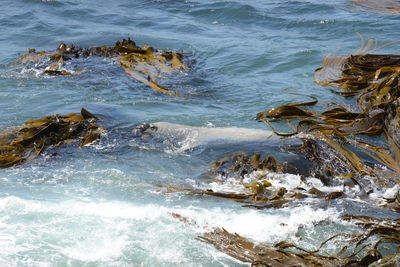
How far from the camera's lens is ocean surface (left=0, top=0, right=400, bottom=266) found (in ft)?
12.3

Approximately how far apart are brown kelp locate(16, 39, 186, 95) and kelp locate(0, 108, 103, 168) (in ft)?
5.48

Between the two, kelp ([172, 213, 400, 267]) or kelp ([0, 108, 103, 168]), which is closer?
kelp ([172, 213, 400, 267])

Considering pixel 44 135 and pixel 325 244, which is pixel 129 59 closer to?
pixel 44 135

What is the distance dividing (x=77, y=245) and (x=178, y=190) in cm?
103

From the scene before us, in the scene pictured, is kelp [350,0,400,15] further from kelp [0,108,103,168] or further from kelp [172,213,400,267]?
kelp [172,213,400,267]

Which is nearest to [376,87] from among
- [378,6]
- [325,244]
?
[325,244]

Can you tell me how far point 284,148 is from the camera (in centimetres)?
508

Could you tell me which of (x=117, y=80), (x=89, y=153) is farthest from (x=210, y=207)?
(x=117, y=80)

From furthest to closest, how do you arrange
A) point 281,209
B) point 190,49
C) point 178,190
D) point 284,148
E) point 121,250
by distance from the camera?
point 190,49, point 284,148, point 178,190, point 281,209, point 121,250

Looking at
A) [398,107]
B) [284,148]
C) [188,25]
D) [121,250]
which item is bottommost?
[121,250]

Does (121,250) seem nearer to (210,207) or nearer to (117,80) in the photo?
(210,207)

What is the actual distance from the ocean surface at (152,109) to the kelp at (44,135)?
0.13 metres

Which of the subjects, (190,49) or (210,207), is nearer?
(210,207)

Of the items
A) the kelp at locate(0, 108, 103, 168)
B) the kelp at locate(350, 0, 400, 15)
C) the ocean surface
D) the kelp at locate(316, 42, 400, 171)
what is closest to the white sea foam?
the ocean surface
